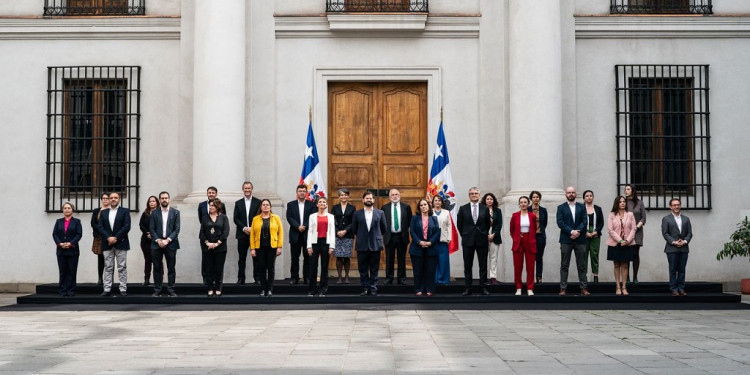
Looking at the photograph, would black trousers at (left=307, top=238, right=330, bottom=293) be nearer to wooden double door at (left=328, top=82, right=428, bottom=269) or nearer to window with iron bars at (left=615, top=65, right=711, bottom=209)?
wooden double door at (left=328, top=82, right=428, bottom=269)

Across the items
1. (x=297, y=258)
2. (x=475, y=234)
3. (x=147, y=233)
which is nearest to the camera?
(x=475, y=234)

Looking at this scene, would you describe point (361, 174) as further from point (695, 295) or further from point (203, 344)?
point (203, 344)

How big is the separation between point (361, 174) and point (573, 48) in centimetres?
519

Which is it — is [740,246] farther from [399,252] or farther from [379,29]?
[379,29]

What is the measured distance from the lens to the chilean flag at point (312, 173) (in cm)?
1994

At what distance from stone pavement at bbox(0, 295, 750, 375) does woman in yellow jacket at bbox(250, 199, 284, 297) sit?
1971 millimetres

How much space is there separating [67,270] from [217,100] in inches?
176

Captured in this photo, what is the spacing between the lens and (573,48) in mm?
20828

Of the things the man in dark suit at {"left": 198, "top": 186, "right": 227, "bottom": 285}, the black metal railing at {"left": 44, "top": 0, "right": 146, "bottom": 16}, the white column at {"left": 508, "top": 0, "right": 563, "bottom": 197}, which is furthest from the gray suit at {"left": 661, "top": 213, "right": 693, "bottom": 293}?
the black metal railing at {"left": 44, "top": 0, "right": 146, "bottom": 16}

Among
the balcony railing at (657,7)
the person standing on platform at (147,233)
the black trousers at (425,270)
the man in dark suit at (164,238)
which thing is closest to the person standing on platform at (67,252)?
the person standing on platform at (147,233)

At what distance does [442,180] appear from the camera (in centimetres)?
1994

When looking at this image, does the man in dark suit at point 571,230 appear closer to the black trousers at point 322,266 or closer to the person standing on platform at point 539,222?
the person standing on platform at point 539,222

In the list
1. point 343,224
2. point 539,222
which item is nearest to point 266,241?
point 343,224

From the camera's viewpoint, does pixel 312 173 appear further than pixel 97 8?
No
